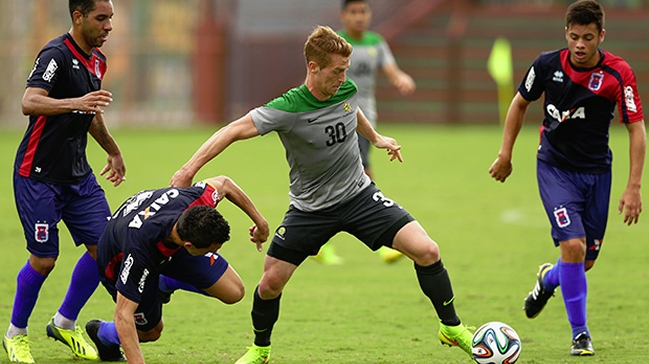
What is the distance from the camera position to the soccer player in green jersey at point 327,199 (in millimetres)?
6293

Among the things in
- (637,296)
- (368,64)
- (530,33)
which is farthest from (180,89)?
(637,296)

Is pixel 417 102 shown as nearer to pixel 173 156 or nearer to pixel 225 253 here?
pixel 173 156

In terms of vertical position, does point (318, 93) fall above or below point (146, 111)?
above

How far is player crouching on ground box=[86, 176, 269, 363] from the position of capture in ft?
18.7

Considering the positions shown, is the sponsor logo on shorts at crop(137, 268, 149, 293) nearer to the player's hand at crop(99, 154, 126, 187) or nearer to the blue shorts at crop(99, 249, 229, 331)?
the blue shorts at crop(99, 249, 229, 331)

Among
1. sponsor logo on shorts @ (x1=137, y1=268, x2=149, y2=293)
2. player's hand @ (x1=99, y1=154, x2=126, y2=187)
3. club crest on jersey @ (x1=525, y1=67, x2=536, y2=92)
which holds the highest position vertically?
club crest on jersey @ (x1=525, y1=67, x2=536, y2=92)

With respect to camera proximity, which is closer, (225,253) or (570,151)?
(570,151)

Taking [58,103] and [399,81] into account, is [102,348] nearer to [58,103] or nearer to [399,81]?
[58,103]

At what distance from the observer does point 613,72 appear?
6934 mm

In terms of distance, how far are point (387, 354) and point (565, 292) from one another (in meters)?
1.23

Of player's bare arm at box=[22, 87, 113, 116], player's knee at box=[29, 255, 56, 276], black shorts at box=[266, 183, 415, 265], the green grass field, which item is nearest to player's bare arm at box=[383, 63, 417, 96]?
the green grass field

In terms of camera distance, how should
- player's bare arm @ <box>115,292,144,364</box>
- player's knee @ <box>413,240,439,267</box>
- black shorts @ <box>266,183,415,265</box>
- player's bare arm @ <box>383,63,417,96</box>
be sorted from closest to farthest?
1. player's bare arm @ <box>115,292,144,364</box>
2. player's knee @ <box>413,240,439,267</box>
3. black shorts @ <box>266,183,415,265</box>
4. player's bare arm @ <box>383,63,417,96</box>

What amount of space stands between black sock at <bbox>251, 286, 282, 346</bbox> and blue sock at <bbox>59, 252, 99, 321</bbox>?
1110mm

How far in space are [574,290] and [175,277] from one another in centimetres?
256
